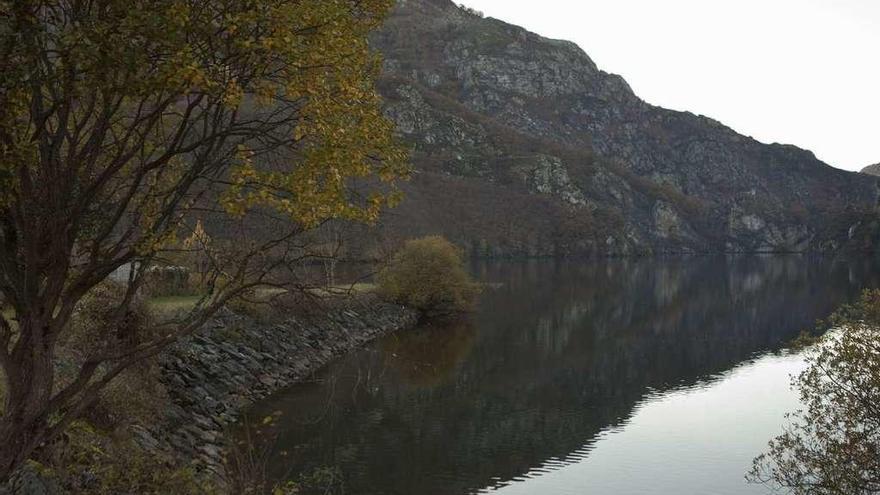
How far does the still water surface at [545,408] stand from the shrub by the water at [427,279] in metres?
3.74

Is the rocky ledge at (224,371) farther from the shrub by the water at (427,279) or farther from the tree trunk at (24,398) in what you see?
the shrub by the water at (427,279)

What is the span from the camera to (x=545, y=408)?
148ft

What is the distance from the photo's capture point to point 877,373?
21.7 meters

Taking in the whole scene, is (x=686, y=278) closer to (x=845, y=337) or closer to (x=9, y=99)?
(x=845, y=337)

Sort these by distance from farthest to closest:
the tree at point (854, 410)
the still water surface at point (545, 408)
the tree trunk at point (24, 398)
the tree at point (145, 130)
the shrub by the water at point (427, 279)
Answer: the shrub by the water at point (427, 279), the still water surface at point (545, 408), the tree at point (854, 410), the tree trunk at point (24, 398), the tree at point (145, 130)

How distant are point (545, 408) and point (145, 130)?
3767 centimetres

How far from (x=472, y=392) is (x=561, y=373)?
438 inches

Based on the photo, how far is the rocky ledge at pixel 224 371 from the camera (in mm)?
28281

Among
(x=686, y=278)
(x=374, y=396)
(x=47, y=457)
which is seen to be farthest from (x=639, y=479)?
(x=686, y=278)

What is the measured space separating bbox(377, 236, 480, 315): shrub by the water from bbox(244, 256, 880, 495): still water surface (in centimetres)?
374

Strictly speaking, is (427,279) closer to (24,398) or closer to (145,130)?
(145,130)

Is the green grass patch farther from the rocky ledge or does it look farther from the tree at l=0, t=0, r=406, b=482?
the tree at l=0, t=0, r=406, b=482

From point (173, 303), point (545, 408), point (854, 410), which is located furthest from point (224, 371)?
point (854, 410)

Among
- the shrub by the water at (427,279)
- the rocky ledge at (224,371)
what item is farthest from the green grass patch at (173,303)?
the shrub by the water at (427,279)
